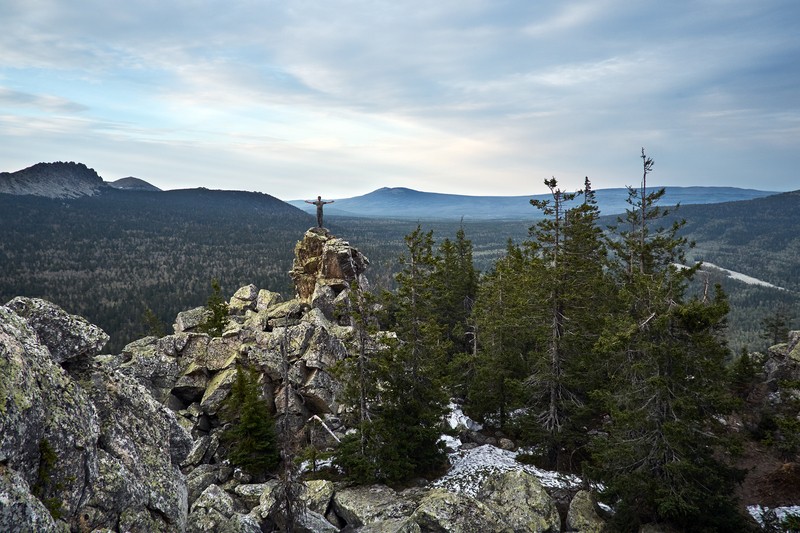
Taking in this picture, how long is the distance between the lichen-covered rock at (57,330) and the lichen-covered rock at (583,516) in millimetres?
18366

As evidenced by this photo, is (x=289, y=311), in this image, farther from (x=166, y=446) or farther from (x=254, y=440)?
(x=166, y=446)

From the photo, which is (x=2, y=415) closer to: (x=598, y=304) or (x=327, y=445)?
(x=327, y=445)

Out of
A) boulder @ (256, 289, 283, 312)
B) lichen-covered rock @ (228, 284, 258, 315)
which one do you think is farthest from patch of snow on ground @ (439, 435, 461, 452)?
lichen-covered rock @ (228, 284, 258, 315)

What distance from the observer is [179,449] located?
11219 mm

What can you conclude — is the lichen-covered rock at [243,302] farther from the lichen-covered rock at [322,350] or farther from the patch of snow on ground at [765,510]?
the patch of snow on ground at [765,510]

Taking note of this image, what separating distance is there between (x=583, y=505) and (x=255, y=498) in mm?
14994

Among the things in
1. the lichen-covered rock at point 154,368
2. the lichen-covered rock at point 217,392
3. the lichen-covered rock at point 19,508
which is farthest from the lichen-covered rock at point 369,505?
the lichen-covered rock at point 154,368

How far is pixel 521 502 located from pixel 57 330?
1682cm

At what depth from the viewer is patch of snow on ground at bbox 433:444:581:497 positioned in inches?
822

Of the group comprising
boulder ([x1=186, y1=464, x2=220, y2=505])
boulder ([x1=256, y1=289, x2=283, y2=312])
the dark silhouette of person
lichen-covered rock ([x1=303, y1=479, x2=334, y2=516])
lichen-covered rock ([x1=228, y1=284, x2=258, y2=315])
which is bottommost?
boulder ([x1=186, y1=464, x2=220, y2=505])

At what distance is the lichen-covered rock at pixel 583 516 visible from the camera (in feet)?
56.6

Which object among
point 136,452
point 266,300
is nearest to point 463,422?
point 136,452

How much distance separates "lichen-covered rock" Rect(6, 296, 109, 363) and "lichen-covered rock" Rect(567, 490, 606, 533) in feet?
60.3

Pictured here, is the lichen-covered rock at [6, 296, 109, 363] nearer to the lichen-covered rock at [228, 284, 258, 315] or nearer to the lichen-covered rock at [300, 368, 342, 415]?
the lichen-covered rock at [300, 368, 342, 415]
